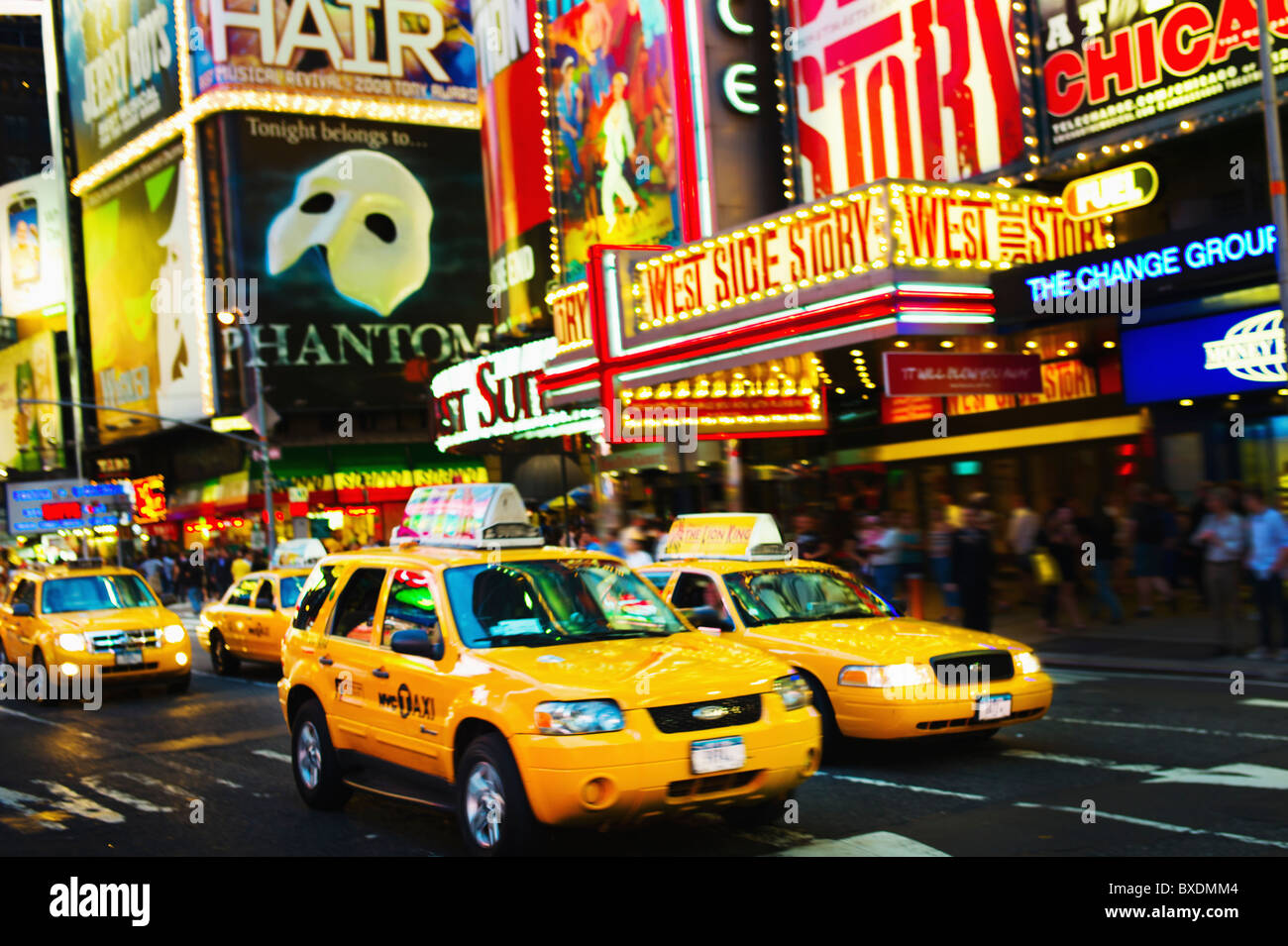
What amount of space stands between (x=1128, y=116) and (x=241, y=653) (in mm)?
14758

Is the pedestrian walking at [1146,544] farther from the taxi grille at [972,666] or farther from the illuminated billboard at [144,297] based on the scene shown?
the illuminated billboard at [144,297]

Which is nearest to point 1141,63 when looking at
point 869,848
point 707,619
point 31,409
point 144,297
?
point 707,619

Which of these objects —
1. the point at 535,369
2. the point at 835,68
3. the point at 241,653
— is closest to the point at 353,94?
the point at 535,369

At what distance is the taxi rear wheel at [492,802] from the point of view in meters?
6.89

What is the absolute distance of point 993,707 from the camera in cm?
972

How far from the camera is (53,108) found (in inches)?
2901

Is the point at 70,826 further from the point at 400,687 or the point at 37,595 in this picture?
the point at 37,595

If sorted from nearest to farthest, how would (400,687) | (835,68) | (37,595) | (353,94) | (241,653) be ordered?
(400,687) → (37,595) → (241,653) → (835,68) → (353,94)

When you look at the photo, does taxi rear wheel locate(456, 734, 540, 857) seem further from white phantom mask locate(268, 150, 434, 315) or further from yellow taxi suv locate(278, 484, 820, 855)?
white phantom mask locate(268, 150, 434, 315)

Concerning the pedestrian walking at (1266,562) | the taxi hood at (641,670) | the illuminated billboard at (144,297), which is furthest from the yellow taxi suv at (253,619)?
the illuminated billboard at (144,297)

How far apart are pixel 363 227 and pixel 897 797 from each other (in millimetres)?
51510

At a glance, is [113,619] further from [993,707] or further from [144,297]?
[144,297]
